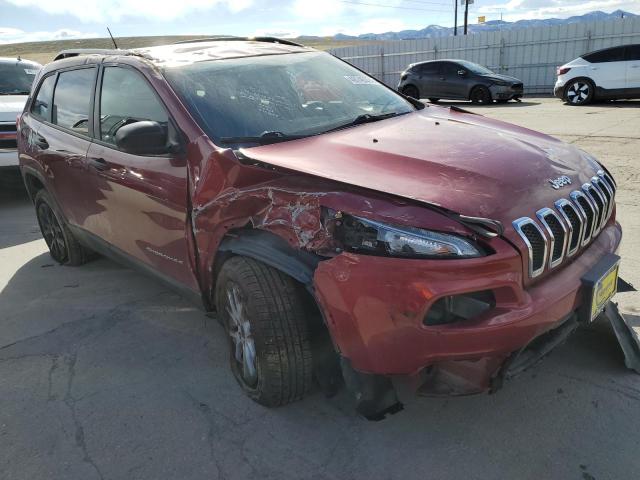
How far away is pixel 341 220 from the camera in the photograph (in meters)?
2.05

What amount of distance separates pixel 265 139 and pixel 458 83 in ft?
48.8

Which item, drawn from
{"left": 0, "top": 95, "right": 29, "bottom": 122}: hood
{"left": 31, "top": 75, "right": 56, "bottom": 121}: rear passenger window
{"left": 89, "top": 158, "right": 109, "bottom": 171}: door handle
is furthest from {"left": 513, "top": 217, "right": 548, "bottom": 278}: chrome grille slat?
{"left": 0, "top": 95, "right": 29, "bottom": 122}: hood

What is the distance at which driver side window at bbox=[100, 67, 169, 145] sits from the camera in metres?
3.00

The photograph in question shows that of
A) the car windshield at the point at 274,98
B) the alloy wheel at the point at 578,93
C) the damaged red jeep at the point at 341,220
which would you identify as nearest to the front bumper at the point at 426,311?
the damaged red jeep at the point at 341,220

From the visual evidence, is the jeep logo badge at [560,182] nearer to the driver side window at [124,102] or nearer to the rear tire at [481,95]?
the driver side window at [124,102]

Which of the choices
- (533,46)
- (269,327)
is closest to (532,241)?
(269,327)

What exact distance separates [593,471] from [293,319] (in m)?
1.34

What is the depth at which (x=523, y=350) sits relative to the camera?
213 centimetres

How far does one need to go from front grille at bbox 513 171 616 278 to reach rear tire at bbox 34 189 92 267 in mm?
3720

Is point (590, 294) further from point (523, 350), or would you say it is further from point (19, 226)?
point (19, 226)

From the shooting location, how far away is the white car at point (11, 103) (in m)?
6.78

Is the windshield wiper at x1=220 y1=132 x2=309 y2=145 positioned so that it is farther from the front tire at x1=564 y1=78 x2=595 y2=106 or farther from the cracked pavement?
the front tire at x1=564 y1=78 x2=595 y2=106

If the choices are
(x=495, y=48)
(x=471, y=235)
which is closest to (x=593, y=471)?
(x=471, y=235)

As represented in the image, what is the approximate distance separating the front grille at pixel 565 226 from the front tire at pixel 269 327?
958 millimetres
